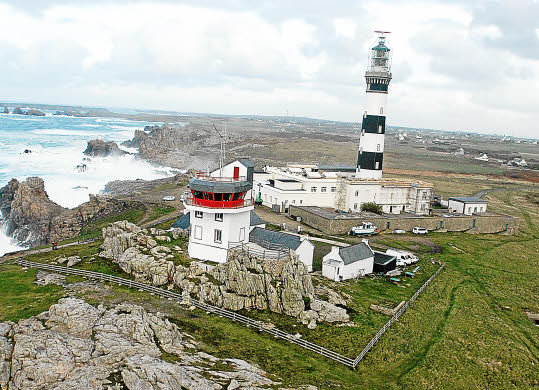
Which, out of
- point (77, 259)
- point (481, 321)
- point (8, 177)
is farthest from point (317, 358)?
point (8, 177)

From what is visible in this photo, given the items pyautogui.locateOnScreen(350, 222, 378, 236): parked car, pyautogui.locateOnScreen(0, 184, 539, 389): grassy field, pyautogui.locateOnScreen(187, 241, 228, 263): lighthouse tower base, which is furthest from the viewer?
pyautogui.locateOnScreen(350, 222, 378, 236): parked car

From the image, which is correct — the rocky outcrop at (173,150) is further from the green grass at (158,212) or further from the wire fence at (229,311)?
the wire fence at (229,311)

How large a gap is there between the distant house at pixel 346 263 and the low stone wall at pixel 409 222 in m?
12.1

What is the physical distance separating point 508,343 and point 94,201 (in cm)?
4800

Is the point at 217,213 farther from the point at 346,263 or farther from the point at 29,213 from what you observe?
the point at 29,213

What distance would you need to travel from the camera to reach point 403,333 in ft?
89.3

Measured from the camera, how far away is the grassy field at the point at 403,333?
Result: 73.6 feet

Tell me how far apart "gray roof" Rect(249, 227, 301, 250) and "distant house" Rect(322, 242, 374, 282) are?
309 cm

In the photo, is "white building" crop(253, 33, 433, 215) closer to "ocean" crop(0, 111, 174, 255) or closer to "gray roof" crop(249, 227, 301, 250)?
"gray roof" crop(249, 227, 301, 250)

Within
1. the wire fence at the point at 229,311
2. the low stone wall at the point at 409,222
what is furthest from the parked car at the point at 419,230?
the wire fence at the point at 229,311

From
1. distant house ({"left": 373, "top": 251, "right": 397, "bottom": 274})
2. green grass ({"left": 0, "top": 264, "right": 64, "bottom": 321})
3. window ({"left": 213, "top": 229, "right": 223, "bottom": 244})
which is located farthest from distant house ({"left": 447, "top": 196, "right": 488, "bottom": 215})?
green grass ({"left": 0, "top": 264, "right": 64, "bottom": 321})

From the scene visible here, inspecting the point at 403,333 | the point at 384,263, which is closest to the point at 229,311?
the point at 403,333

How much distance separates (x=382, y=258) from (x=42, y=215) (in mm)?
42010

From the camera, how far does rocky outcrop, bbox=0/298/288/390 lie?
689 inches
